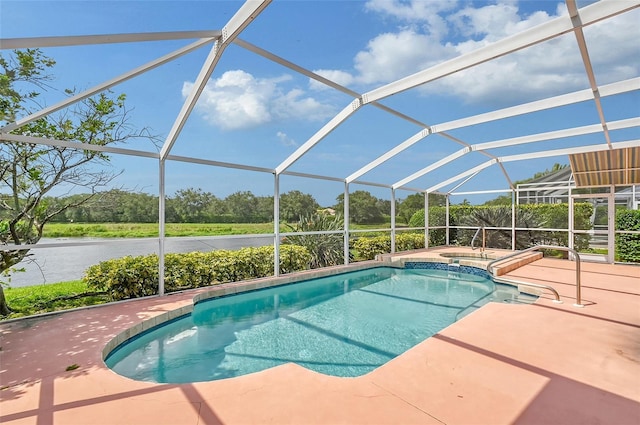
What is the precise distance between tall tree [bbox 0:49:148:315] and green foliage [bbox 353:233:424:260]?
28.0 ft

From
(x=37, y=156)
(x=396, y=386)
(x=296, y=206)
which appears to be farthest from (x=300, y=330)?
(x=37, y=156)

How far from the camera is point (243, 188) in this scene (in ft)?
32.8

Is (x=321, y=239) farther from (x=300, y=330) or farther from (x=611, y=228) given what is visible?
(x=611, y=228)

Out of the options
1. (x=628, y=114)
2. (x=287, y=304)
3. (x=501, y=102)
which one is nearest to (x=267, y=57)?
(x=287, y=304)

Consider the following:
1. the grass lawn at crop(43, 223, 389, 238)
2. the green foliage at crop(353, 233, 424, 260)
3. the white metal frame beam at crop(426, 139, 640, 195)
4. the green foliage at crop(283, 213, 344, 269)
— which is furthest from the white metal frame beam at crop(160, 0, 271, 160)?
the white metal frame beam at crop(426, 139, 640, 195)

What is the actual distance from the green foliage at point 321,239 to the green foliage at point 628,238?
30.7 ft

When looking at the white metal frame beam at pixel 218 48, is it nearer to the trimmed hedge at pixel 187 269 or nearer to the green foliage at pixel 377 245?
the trimmed hedge at pixel 187 269

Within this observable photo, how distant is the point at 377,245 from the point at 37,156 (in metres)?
10.4

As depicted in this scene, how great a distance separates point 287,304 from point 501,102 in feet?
22.4

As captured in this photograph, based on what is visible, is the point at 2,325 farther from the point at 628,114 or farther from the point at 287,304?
the point at 628,114

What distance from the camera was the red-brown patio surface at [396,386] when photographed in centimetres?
256

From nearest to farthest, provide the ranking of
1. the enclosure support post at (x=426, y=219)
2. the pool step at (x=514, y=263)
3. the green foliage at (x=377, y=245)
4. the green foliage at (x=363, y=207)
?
the pool step at (x=514, y=263) < the green foliage at (x=363, y=207) < the green foliage at (x=377, y=245) < the enclosure support post at (x=426, y=219)

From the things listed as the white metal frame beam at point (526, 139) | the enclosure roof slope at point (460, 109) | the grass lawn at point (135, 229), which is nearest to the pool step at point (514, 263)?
the enclosure roof slope at point (460, 109)

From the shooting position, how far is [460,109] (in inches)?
325
